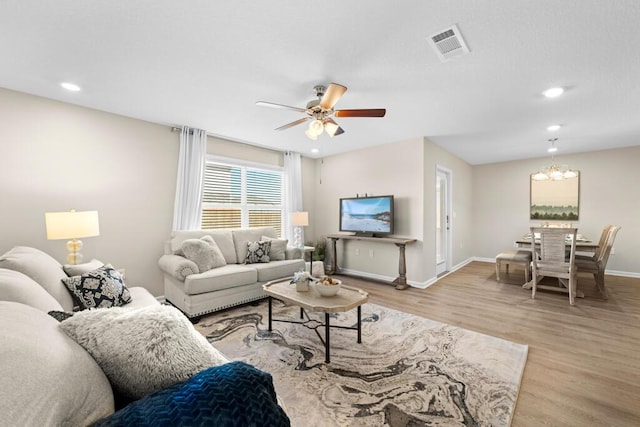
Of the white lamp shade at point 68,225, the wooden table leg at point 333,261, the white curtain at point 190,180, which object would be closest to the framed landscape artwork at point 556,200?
the wooden table leg at point 333,261

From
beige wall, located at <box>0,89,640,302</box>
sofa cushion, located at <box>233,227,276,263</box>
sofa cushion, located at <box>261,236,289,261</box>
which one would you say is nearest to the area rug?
sofa cushion, located at <box>233,227,276,263</box>

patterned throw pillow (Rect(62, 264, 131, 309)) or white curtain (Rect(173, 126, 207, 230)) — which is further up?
white curtain (Rect(173, 126, 207, 230))

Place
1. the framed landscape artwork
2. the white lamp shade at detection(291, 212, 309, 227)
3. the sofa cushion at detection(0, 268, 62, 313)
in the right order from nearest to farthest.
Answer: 1. the sofa cushion at detection(0, 268, 62, 313)
2. the white lamp shade at detection(291, 212, 309, 227)
3. the framed landscape artwork

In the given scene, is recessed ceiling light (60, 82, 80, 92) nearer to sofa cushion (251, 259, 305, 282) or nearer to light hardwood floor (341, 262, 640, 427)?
sofa cushion (251, 259, 305, 282)

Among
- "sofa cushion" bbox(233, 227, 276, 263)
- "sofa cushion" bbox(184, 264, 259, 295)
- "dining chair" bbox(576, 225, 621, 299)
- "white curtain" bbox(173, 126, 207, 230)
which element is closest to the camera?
"sofa cushion" bbox(184, 264, 259, 295)

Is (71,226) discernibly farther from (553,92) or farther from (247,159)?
(553,92)

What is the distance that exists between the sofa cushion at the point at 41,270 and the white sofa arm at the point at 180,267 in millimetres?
1045

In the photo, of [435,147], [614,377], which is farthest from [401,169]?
[614,377]

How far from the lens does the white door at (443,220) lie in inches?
210

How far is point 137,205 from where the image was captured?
357 centimetres

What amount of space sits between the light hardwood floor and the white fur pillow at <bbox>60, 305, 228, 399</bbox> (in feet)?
6.38

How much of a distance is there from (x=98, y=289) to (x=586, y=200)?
8.06 m

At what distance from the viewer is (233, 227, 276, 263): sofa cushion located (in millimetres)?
3998

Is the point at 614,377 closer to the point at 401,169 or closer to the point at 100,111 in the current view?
the point at 401,169
